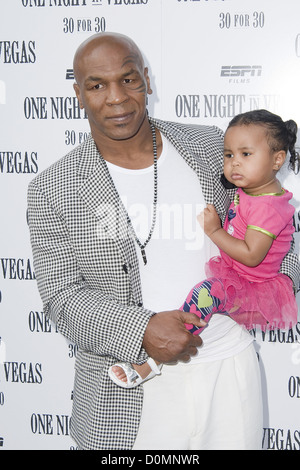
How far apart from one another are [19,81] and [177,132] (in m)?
1.22

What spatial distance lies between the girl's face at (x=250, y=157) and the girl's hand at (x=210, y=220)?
141 millimetres

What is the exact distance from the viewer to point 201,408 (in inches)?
73.0

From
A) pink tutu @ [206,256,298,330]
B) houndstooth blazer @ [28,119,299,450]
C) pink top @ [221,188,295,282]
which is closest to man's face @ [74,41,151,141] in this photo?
houndstooth blazer @ [28,119,299,450]

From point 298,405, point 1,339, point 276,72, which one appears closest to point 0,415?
point 1,339

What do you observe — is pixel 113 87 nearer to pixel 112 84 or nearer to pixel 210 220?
pixel 112 84

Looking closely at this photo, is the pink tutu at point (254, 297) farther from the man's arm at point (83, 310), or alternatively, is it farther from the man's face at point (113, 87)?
the man's face at point (113, 87)

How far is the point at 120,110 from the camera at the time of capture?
1.83 metres

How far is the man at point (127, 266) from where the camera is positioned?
1.80 m

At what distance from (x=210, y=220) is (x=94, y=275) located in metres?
0.46

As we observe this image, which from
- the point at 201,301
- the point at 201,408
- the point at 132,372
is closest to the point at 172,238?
the point at 201,301

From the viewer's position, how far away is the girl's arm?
6.00ft

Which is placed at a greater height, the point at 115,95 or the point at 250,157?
the point at 115,95

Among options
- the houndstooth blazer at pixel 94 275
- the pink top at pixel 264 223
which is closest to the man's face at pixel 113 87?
the houndstooth blazer at pixel 94 275
